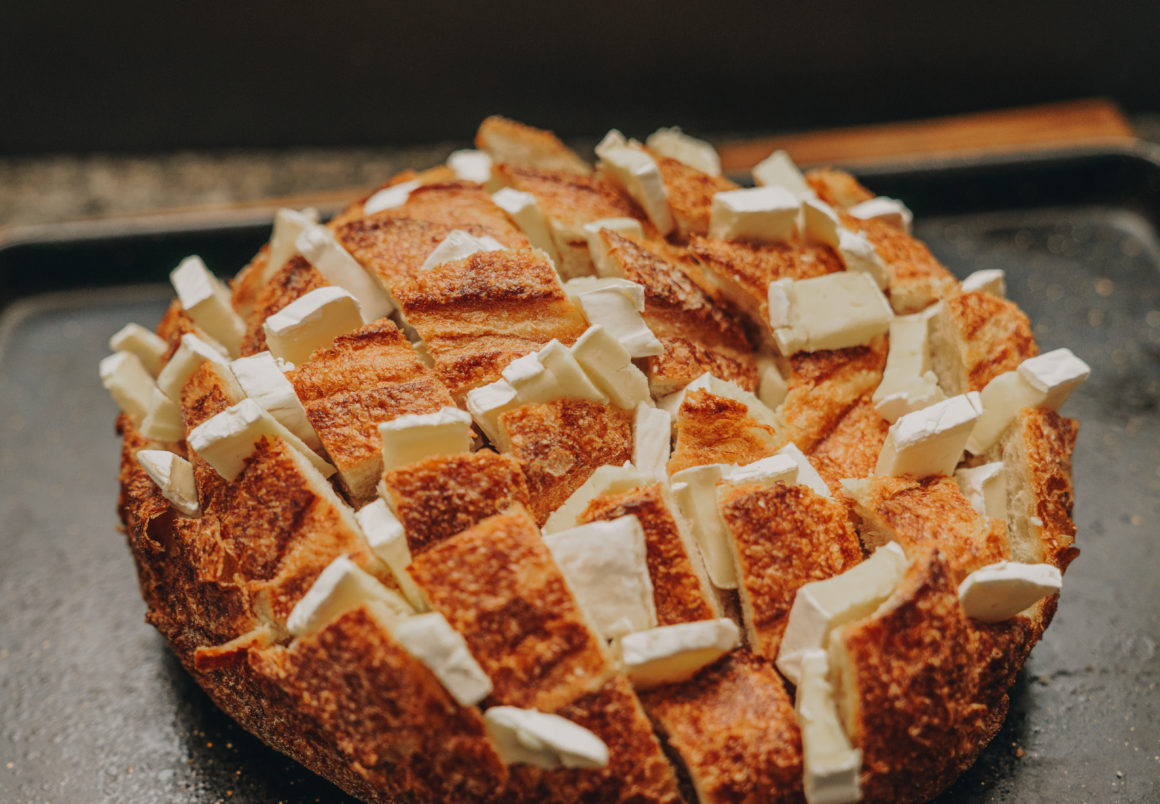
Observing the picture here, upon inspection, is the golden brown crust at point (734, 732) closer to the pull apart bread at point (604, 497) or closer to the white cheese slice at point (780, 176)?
the pull apart bread at point (604, 497)

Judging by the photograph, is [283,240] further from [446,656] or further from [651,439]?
[446,656]

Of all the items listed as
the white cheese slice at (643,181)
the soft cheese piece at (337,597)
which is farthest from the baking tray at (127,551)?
the white cheese slice at (643,181)

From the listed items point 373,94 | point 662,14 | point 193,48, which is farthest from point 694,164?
point 193,48

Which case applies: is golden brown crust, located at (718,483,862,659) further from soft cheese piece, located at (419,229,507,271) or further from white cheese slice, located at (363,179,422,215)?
white cheese slice, located at (363,179,422,215)

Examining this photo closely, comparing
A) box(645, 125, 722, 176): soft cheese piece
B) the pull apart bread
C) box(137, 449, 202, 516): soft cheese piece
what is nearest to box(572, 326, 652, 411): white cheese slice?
the pull apart bread

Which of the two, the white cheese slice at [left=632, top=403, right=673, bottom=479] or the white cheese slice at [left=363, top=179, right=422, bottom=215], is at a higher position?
the white cheese slice at [left=363, top=179, right=422, bottom=215]

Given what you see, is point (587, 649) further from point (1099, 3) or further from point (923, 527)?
point (1099, 3)

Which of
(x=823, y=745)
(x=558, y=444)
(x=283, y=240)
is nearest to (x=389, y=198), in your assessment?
(x=283, y=240)
